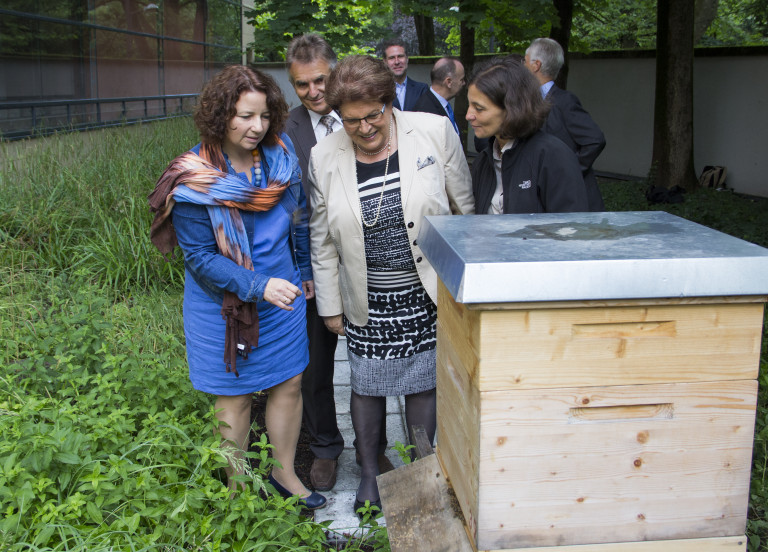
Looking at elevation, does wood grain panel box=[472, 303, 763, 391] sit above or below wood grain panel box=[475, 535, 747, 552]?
above

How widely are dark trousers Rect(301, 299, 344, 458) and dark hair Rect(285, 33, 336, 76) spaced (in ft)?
3.93

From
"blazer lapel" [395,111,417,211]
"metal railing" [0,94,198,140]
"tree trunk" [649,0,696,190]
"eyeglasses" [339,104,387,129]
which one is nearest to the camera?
"eyeglasses" [339,104,387,129]

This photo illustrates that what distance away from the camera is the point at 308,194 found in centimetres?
340

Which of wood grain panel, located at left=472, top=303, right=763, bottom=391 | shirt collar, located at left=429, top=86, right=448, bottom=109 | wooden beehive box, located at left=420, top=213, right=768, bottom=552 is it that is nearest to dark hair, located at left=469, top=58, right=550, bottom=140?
wooden beehive box, located at left=420, top=213, right=768, bottom=552

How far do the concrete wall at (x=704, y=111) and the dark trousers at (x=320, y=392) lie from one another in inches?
359

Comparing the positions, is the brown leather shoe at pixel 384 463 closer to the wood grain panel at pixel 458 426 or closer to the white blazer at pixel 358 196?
the white blazer at pixel 358 196

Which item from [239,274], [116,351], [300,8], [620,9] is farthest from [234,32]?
[239,274]

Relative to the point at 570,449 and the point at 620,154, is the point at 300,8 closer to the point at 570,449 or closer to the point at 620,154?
the point at 620,154

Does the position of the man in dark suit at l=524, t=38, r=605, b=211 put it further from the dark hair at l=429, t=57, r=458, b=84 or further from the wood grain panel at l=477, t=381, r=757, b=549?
the wood grain panel at l=477, t=381, r=757, b=549

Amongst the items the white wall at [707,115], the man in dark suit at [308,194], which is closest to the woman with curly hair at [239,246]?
the man in dark suit at [308,194]

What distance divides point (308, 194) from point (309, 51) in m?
0.69

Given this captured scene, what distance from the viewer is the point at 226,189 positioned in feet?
9.07

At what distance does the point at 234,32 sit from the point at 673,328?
20932mm

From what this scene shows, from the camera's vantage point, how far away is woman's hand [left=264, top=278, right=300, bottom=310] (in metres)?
2.71
